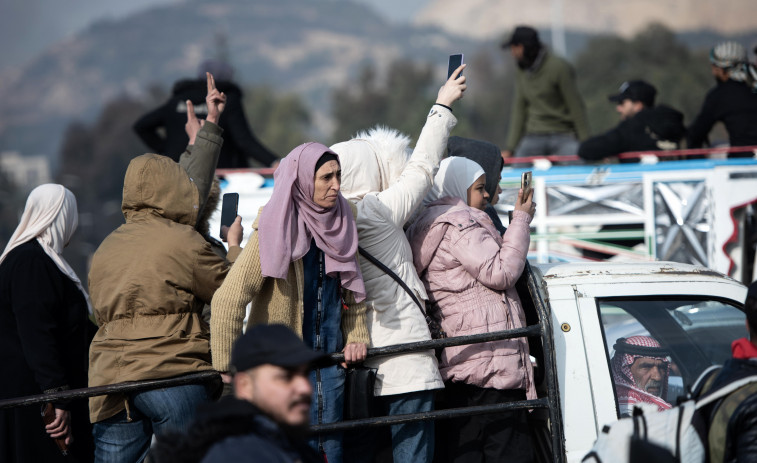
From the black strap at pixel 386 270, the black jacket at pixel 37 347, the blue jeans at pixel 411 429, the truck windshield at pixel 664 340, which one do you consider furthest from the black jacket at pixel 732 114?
the black jacket at pixel 37 347

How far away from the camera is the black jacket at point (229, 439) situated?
7.61 ft

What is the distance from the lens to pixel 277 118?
112 metres

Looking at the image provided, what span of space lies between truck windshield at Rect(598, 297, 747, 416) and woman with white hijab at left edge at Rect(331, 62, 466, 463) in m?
0.82

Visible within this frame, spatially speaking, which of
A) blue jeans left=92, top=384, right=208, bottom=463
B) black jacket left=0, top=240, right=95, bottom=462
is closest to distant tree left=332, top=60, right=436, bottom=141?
black jacket left=0, top=240, right=95, bottom=462

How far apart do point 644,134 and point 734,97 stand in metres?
0.75

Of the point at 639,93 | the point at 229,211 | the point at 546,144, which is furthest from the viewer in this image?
the point at 546,144

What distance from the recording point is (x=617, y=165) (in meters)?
7.07

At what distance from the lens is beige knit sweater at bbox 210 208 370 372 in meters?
3.48

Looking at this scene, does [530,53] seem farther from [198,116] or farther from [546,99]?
[198,116]

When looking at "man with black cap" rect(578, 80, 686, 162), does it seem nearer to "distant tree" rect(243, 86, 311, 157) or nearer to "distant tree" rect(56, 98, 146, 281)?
"distant tree" rect(56, 98, 146, 281)

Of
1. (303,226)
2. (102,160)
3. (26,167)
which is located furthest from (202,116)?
(26,167)

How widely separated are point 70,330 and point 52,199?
24.1 inches

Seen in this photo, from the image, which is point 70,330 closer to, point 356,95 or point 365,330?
point 365,330

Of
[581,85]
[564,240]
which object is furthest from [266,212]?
[581,85]
